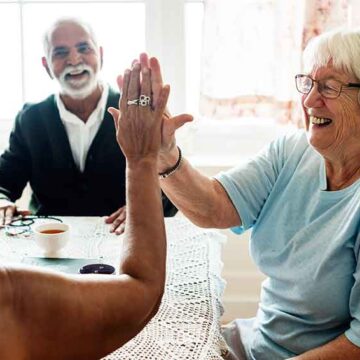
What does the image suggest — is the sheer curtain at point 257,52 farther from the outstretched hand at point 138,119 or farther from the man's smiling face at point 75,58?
the outstretched hand at point 138,119

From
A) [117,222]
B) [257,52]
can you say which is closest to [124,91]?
[117,222]

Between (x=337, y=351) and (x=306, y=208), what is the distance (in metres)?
0.34

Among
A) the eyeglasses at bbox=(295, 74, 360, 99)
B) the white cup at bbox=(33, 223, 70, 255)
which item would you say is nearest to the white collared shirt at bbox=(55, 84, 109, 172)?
the white cup at bbox=(33, 223, 70, 255)

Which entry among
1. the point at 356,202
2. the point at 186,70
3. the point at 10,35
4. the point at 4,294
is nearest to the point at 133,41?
the point at 186,70

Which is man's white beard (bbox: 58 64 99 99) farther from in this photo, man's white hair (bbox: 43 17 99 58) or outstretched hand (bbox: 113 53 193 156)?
outstretched hand (bbox: 113 53 193 156)

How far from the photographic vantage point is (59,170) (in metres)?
2.31

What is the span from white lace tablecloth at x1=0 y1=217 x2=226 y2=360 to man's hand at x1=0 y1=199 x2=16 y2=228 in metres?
0.09

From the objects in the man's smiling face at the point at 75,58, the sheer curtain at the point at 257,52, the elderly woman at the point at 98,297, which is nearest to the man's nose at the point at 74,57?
the man's smiling face at the point at 75,58

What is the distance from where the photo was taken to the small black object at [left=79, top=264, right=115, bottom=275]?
4.60ft

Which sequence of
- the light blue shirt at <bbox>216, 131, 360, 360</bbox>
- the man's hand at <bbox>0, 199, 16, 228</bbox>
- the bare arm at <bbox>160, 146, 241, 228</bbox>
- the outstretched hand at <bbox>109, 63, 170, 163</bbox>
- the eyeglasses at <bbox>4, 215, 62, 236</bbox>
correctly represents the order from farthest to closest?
the man's hand at <bbox>0, 199, 16, 228</bbox>, the eyeglasses at <bbox>4, 215, 62, 236</bbox>, the bare arm at <bbox>160, 146, 241, 228</bbox>, the light blue shirt at <bbox>216, 131, 360, 360</bbox>, the outstretched hand at <bbox>109, 63, 170, 163</bbox>

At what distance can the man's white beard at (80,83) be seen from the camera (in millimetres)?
2338

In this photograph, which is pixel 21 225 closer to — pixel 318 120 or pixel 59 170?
pixel 59 170

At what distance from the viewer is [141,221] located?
101 cm

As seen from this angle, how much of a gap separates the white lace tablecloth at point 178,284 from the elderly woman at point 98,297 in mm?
251
